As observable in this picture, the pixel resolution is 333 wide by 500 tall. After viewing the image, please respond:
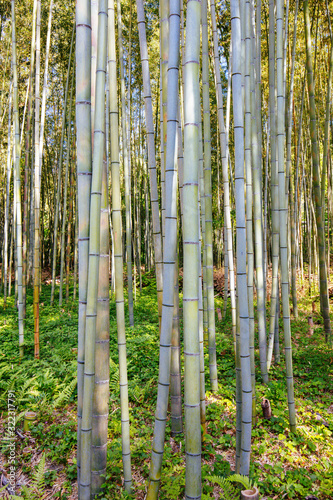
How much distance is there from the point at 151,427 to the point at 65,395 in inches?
23.8

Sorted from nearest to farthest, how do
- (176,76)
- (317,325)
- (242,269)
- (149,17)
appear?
(176,76)
(242,269)
(317,325)
(149,17)

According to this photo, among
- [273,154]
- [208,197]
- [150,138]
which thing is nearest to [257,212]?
[208,197]

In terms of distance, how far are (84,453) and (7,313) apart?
379 cm

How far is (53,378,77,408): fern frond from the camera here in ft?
6.59

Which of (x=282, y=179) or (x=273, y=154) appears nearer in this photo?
(x=282, y=179)

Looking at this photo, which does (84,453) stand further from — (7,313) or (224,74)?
(224,74)

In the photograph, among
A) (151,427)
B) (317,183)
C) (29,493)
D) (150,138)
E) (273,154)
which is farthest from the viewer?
(317,183)

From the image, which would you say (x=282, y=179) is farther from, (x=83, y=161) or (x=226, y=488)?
(x=226, y=488)

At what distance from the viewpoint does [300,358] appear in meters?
2.84

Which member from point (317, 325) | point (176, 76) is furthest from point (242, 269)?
point (317, 325)

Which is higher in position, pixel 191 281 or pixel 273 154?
pixel 273 154

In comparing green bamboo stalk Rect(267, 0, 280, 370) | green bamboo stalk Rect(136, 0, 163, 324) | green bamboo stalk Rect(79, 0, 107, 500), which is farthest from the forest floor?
green bamboo stalk Rect(136, 0, 163, 324)

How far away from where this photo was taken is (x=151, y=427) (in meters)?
1.85

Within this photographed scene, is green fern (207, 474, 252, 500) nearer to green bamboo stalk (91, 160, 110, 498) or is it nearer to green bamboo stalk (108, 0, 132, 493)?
green bamboo stalk (108, 0, 132, 493)
